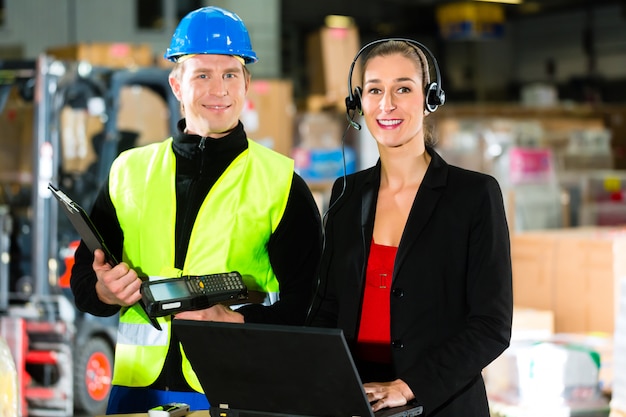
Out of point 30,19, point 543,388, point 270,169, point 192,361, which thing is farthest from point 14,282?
point 30,19

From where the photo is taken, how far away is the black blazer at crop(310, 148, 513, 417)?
6.76 feet

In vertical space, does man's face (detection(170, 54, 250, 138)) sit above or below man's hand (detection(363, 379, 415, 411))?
above

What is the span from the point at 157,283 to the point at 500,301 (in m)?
0.78

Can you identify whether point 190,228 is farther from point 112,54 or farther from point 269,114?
point 269,114

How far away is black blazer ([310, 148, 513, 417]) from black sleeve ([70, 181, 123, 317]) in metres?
0.63

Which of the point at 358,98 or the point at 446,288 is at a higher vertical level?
the point at 358,98

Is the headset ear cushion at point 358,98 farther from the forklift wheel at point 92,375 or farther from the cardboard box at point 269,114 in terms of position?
the cardboard box at point 269,114

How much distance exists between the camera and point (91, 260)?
8.19ft

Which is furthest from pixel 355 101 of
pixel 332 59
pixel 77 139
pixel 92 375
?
pixel 332 59

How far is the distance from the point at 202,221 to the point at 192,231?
0.12 ft

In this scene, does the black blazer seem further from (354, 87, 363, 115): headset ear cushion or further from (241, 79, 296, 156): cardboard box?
(241, 79, 296, 156): cardboard box

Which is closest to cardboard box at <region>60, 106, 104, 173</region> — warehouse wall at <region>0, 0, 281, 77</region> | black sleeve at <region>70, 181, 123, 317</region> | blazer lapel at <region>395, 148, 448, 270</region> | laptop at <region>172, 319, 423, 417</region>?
black sleeve at <region>70, 181, 123, 317</region>

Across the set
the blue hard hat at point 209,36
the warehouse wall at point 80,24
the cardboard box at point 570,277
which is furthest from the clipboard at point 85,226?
the warehouse wall at point 80,24

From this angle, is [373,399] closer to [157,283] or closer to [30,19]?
[157,283]
